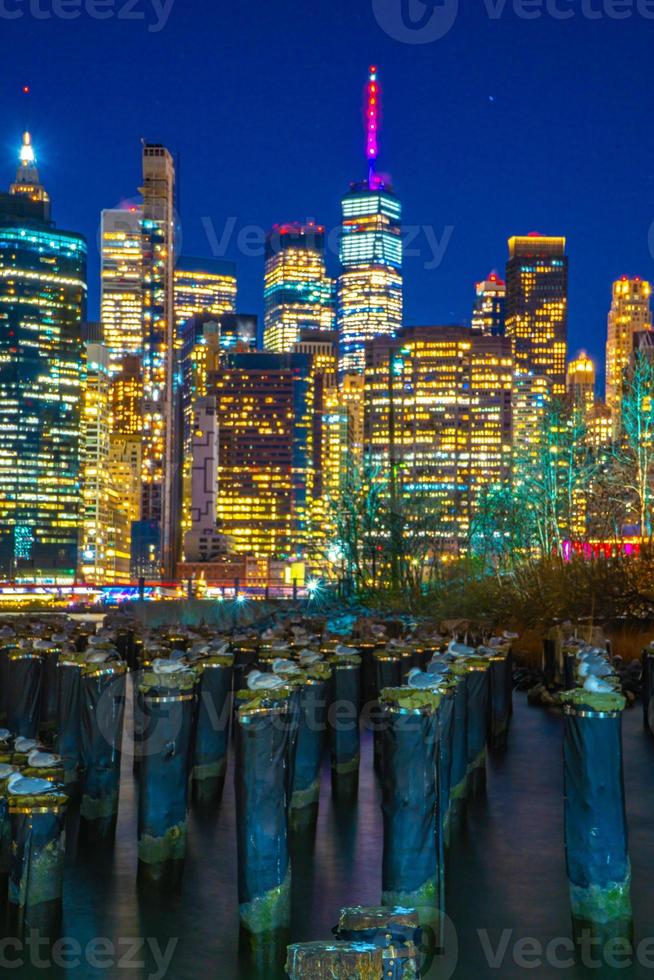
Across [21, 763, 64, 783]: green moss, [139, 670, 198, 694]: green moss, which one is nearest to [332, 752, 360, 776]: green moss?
[139, 670, 198, 694]: green moss

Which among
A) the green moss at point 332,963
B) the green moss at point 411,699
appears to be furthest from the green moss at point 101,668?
the green moss at point 332,963

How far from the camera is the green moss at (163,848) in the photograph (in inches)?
388

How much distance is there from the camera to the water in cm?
802

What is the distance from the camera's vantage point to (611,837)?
8.22 meters

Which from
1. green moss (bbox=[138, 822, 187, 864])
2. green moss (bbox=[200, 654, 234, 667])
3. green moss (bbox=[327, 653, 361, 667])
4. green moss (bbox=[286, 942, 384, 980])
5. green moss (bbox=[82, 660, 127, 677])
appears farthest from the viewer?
green moss (bbox=[327, 653, 361, 667])

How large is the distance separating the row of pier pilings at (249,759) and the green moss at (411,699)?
0.01m

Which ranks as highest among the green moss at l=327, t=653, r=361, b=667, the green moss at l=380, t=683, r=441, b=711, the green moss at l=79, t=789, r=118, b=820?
the green moss at l=380, t=683, r=441, b=711

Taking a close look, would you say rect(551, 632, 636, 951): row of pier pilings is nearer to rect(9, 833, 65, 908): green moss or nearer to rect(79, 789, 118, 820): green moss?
rect(9, 833, 65, 908): green moss

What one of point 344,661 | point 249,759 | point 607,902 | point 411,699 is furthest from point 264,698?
point 344,661

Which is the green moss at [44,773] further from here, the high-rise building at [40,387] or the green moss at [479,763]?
the high-rise building at [40,387]

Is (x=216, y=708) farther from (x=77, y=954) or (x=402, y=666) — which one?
(x=77, y=954)

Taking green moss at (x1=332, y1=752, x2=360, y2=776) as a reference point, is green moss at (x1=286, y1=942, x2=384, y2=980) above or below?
above

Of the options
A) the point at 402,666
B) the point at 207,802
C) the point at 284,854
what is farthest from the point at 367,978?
the point at 402,666

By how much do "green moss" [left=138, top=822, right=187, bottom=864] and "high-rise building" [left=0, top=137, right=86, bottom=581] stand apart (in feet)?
568
